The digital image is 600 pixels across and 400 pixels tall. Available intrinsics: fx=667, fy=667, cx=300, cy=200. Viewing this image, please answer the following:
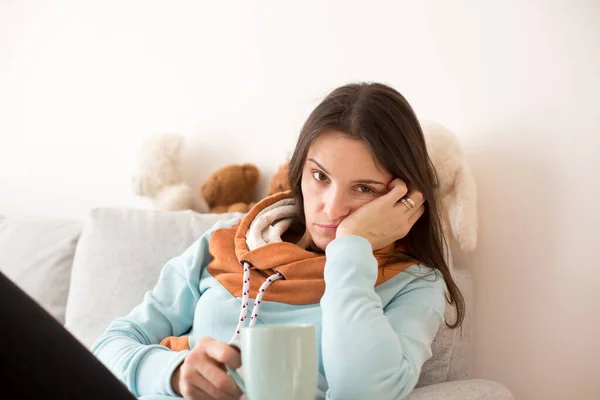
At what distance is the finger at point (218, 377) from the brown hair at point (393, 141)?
0.50 meters

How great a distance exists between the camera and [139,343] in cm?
123

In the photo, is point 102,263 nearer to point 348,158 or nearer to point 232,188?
point 232,188

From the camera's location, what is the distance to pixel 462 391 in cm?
120

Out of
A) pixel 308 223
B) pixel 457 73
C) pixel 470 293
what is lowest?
pixel 470 293

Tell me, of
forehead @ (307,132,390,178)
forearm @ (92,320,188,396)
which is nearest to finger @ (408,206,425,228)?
forehead @ (307,132,390,178)

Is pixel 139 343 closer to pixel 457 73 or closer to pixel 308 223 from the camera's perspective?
pixel 308 223

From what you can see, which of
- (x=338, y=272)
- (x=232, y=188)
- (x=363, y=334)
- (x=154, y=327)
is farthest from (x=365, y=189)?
(x=232, y=188)

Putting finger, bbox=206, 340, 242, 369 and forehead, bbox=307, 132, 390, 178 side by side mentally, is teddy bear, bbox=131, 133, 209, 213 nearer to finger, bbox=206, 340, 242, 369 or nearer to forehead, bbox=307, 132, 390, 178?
forehead, bbox=307, 132, 390, 178

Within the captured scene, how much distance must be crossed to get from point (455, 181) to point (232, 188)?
2.29ft

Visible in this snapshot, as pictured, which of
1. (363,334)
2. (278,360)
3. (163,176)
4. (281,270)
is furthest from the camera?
(163,176)

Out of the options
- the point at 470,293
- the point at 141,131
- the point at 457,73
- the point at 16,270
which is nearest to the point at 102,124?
the point at 141,131

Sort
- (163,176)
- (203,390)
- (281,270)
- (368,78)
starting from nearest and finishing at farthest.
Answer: (203,390)
(281,270)
(368,78)
(163,176)

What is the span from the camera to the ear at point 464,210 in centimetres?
149

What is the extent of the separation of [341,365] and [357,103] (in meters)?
0.49
